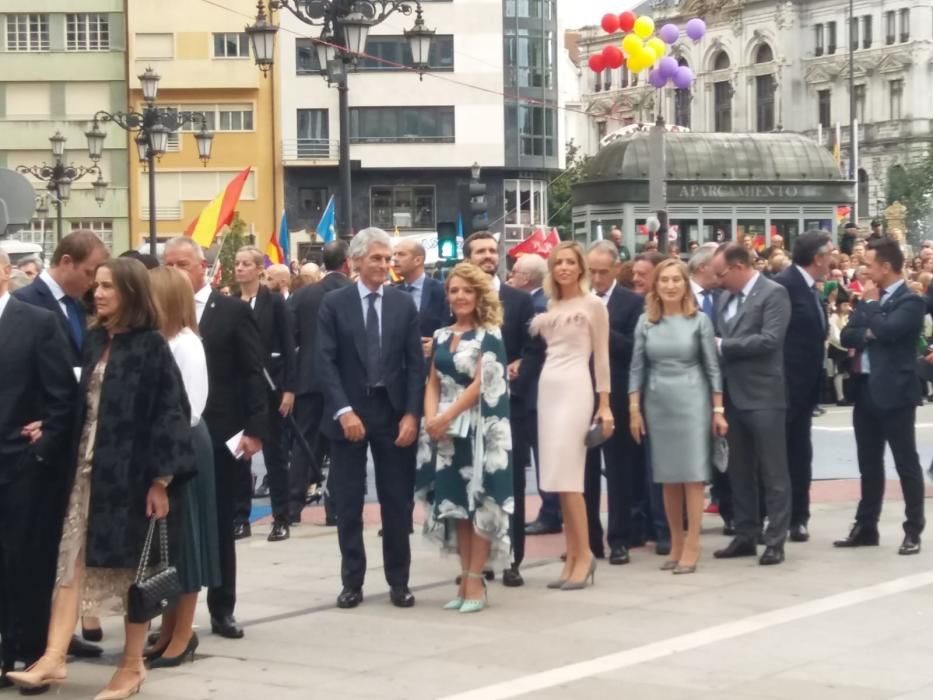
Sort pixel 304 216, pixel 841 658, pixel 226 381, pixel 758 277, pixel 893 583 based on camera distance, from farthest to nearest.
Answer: pixel 304 216
pixel 758 277
pixel 893 583
pixel 226 381
pixel 841 658

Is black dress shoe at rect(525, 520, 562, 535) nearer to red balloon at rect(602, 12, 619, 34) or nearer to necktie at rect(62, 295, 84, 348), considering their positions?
necktie at rect(62, 295, 84, 348)

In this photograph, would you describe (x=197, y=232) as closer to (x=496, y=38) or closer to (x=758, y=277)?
(x=758, y=277)

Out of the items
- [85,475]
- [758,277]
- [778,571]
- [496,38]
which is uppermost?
[496,38]

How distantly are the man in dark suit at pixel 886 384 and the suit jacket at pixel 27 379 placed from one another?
558cm

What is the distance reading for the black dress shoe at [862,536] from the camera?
11961mm

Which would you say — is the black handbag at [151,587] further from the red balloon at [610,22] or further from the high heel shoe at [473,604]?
the red balloon at [610,22]

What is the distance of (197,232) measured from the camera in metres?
22.8

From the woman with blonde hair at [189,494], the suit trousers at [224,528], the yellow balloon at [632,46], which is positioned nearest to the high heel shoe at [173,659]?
the woman with blonde hair at [189,494]

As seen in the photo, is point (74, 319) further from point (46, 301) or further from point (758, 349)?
point (758, 349)

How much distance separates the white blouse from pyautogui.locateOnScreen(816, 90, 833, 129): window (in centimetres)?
10677

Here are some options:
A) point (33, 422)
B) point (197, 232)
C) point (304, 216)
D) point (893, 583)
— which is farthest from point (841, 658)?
point (304, 216)

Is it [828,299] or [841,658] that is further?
[828,299]

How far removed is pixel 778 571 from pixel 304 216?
201 feet

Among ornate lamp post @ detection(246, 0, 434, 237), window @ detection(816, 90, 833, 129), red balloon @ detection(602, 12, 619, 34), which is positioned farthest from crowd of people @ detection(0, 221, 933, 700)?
window @ detection(816, 90, 833, 129)
